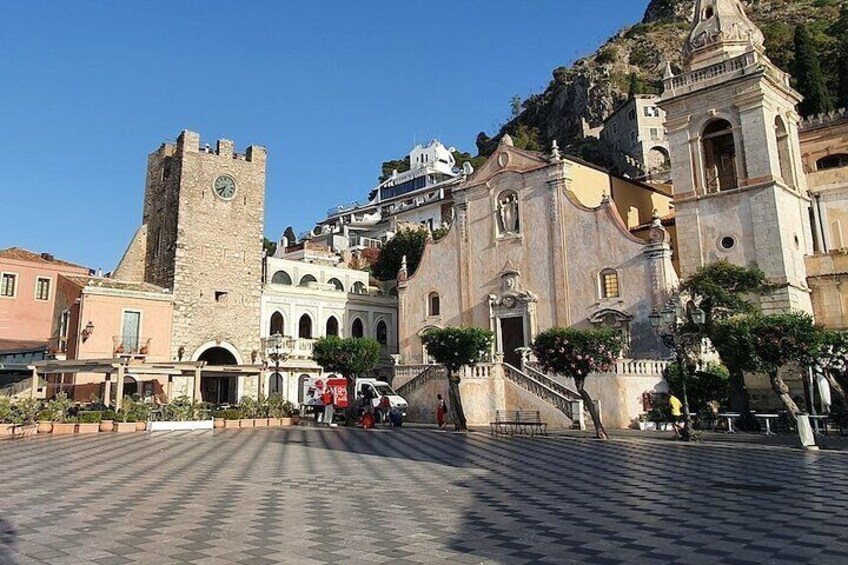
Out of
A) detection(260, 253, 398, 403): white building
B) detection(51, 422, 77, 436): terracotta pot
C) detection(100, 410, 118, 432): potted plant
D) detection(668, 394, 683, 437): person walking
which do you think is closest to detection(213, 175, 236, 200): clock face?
detection(260, 253, 398, 403): white building

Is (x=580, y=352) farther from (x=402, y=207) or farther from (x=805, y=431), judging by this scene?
(x=402, y=207)

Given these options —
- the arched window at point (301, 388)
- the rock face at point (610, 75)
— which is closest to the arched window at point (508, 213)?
the arched window at point (301, 388)

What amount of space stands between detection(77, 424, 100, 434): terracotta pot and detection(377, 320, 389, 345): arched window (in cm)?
2382

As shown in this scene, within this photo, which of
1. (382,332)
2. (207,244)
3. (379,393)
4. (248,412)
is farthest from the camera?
(382,332)

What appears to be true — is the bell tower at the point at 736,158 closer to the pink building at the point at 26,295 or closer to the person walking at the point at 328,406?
the person walking at the point at 328,406

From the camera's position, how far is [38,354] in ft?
135

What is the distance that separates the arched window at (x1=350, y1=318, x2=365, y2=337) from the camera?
4678 centimetres

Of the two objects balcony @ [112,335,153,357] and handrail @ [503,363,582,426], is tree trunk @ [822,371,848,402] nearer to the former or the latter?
handrail @ [503,363,582,426]

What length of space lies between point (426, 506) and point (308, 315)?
34.7 m

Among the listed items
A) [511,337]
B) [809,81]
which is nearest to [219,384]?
[511,337]

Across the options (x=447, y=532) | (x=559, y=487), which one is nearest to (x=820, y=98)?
(x=559, y=487)

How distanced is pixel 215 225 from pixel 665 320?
2857 cm

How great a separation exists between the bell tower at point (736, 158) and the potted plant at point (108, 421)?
91.7ft

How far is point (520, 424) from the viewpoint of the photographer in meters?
23.9
